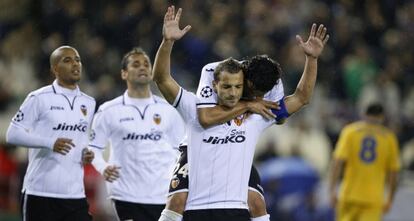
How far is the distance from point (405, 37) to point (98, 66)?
508cm

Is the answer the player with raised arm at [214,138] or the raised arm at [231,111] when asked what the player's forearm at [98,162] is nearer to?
the player with raised arm at [214,138]

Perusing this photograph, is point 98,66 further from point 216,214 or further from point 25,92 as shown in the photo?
point 216,214

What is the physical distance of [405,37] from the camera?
17828mm

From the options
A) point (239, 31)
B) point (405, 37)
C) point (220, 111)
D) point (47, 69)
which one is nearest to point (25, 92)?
point (47, 69)

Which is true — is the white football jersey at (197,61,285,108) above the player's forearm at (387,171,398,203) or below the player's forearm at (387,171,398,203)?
above

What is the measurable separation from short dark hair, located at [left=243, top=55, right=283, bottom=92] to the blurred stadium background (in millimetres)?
7141

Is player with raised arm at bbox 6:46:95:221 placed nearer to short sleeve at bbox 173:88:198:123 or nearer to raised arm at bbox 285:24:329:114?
short sleeve at bbox 173:88:198:123

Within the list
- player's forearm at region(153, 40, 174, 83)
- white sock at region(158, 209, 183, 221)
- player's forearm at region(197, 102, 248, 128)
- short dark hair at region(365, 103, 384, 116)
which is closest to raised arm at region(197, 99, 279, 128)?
player's forearm at region(197, 102, 248, 128)

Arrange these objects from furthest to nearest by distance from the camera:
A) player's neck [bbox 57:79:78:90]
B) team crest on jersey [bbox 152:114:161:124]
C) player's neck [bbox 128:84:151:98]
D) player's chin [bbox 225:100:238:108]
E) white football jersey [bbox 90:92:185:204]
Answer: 1. player's neck [bbox 128:84:151:98]
2. team crest on jersey [bbox 152:114:161:124]
3. white football jersey [bbox 90:92:185:204]
4. player's neck [bbox 57:79:78:90]
5. player's chin [bbox 225:100:238:108]

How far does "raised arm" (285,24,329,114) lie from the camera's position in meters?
8.34

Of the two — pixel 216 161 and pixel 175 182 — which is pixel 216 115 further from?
pixel 175 182

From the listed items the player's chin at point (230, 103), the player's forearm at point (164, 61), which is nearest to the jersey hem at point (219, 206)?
the player's chin at point (230, 103)

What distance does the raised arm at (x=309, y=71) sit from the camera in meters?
8.34

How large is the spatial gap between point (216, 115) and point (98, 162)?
231 centimetres
